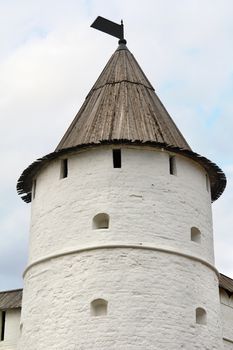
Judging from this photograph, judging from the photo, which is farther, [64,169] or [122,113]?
[122,113]

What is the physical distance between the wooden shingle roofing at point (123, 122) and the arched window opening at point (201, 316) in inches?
185

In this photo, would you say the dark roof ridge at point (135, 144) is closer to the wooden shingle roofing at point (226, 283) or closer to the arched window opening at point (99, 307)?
the wooden shingle roofing at point (226, 283)

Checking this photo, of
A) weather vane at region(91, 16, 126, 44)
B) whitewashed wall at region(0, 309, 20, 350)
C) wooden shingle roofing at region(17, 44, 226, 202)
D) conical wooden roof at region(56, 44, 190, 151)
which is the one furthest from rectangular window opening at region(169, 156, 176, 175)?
whitewashed wall at region(0, 309, 20, 350)

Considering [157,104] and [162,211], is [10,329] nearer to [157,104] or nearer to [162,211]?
[162,211]

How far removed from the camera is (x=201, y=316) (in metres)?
21.8

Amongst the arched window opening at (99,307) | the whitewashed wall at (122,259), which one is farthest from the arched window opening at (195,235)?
the arched window opening at (99,307)

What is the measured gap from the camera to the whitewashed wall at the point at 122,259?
20469 millimetres

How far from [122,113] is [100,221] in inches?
151

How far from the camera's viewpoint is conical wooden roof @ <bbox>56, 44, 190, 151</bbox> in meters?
23.1

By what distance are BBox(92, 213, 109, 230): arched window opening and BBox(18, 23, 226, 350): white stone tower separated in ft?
0.11

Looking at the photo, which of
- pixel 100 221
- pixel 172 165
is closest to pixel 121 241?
pixel 100 221

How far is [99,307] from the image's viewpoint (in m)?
21.0

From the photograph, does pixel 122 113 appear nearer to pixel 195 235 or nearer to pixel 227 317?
pixel 195 235

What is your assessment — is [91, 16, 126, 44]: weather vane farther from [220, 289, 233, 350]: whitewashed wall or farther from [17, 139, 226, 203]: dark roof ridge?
[220, 289, 233, 350]: whitewashed wall
